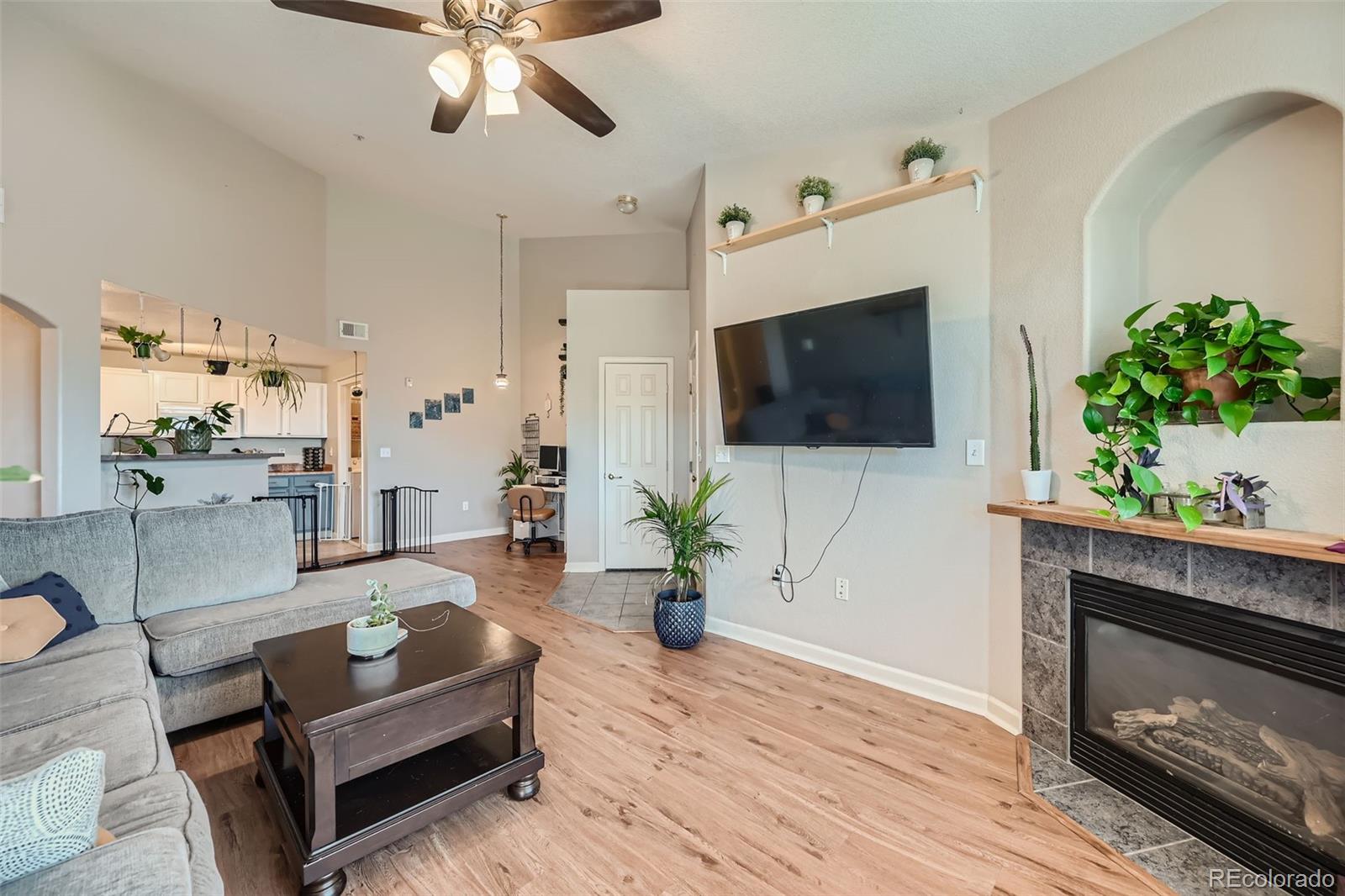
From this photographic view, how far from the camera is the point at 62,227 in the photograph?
295 cm

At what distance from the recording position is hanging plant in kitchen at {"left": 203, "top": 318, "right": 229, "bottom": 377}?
17.5ft

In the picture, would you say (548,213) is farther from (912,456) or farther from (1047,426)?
(1047,426)

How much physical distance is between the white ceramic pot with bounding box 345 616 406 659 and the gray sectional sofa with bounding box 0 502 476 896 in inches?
18.5

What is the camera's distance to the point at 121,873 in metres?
0.77

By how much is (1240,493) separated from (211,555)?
3883 millimetres

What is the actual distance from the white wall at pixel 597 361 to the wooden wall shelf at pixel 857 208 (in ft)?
5.63

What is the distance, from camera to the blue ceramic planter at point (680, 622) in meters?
3.10

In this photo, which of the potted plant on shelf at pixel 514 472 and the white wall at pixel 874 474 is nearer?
the white wall at pixel 874 474

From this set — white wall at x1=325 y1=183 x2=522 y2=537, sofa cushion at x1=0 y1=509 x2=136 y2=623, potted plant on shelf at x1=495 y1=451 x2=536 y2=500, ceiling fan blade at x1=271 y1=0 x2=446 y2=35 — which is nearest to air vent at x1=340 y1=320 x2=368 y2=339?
white wall at x1=325 y1=183 x2=522 y2=537

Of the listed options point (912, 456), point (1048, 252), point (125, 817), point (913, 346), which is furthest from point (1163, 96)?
point (125, 817)

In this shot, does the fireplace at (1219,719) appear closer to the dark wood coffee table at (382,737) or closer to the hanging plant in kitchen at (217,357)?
the dark wood coffee table at (382,737)

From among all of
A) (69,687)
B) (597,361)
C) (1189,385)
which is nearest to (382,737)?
(69,687)

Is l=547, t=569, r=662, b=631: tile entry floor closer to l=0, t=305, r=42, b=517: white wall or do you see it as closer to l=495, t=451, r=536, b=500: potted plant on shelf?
l=495, t=451, r=536, b=500: potted plant on shelf

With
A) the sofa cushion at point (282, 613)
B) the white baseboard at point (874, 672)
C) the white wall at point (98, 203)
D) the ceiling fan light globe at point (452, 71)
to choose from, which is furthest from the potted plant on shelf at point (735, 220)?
the white wall at point (98, 203)
